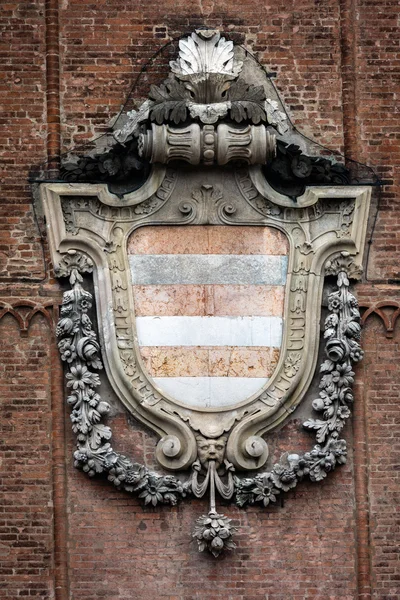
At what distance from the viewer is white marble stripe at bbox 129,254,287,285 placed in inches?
885

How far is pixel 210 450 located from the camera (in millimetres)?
21984

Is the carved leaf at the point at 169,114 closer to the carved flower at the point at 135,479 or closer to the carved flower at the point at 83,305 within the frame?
the carved flower at the point at 83,305

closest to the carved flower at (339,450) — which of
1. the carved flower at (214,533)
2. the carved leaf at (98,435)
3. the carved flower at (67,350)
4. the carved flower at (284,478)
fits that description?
the carved flower at (284,478)

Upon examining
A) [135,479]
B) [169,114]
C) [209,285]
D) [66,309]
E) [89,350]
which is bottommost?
[135,479]

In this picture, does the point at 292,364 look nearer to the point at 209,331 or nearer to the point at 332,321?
the point at 332,321

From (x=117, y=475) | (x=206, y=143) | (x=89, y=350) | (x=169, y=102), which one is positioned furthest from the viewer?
(x=169, y=102)

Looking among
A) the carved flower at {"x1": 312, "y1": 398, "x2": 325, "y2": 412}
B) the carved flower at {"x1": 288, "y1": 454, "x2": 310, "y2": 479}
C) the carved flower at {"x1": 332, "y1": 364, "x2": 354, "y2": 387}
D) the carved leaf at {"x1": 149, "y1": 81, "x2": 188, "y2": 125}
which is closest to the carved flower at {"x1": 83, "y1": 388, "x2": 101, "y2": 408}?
the carved flower at {"x1": 288, "y1": 454, "x2": 310, "y2": 479}

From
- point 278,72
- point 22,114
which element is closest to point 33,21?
point 22,114

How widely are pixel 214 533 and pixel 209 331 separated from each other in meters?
1.86

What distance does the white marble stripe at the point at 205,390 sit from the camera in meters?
22.2

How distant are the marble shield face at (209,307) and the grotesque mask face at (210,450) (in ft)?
1.07

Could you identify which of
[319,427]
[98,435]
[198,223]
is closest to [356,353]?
[319,427]

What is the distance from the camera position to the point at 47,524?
2188 centimetres

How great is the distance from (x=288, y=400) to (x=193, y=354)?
95 cm
